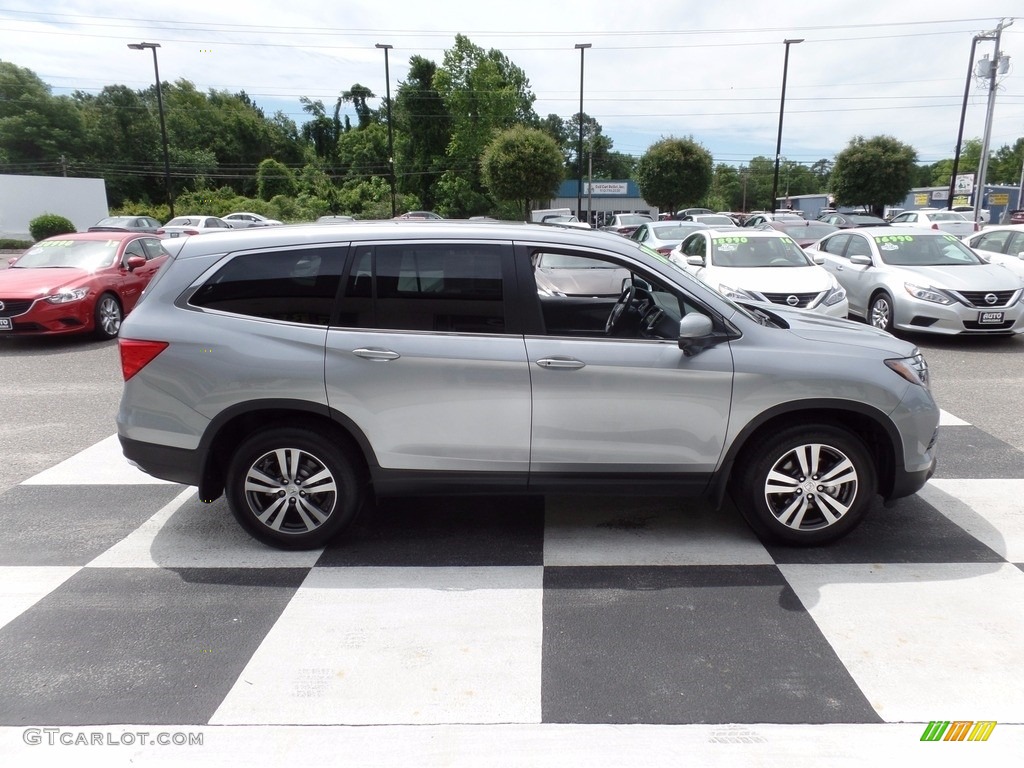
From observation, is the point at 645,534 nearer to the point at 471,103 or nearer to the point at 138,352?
the point at 138,352

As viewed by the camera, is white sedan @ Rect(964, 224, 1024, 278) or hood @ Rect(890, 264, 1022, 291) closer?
hood @ Rect(890, 264, 1022, 291)

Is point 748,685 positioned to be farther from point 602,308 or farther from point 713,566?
point 602,308

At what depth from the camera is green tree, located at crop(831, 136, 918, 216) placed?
37219 mm

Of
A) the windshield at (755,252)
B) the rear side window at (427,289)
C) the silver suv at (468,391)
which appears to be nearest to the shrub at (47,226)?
the windshield at (755,252)

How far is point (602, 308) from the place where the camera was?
4938 mm

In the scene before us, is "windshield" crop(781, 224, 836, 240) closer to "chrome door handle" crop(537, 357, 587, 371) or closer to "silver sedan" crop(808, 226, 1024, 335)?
"silver sedan" crop(808, 226, 1024, 335)

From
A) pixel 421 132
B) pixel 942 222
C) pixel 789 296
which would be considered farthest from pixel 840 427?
pixel 421 132

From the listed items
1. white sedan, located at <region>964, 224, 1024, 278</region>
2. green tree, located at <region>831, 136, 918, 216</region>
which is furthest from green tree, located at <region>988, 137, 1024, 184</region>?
white sedan, located at <region>964, 224, 1024, 278</region>

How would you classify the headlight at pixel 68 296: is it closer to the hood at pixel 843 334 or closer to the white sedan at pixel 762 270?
the white sedan at pixel 762 270

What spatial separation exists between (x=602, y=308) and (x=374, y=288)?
1713 millimetres

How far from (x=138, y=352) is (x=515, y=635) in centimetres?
248

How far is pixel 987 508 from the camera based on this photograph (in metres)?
4.55

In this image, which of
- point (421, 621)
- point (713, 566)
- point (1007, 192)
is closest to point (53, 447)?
point (421, 621)

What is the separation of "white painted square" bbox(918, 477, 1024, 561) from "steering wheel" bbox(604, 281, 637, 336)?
2.32 metres
